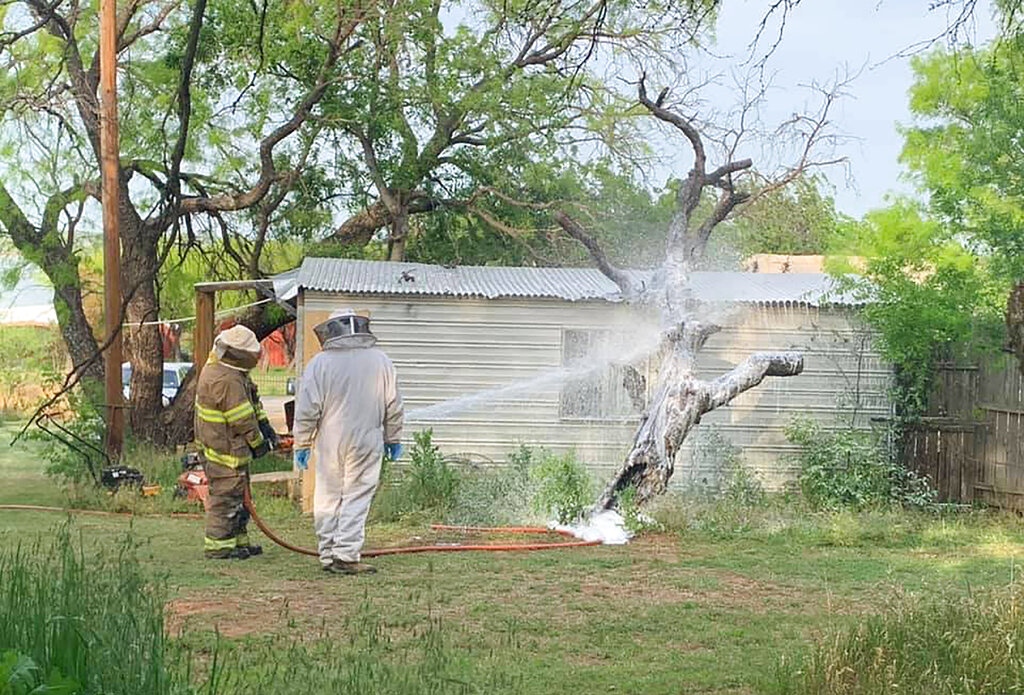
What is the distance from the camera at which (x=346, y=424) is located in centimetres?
941

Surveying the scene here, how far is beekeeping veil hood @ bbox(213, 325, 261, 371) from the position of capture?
32.4ft

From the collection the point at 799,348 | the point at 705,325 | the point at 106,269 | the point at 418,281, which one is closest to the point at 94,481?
the point at 106,269

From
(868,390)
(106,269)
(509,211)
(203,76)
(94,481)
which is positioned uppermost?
(203,76)

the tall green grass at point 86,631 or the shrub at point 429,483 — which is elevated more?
the tall green grass at point 86,631

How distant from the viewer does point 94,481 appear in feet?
43.3

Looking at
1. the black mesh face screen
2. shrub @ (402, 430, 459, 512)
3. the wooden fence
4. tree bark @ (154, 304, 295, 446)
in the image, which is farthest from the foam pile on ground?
tree bark @ (154, 304, 295, 446)

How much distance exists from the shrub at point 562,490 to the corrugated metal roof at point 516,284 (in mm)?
2540

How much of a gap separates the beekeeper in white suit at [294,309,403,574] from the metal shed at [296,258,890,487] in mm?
4275

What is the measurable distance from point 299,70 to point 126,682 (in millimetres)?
16807

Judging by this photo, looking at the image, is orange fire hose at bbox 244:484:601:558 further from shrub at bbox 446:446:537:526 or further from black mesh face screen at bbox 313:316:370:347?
black mesh face screen at bbox 313:316:370:347

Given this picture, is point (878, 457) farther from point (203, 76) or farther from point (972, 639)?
point (203, 76)

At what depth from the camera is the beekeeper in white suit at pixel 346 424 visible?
364 inches

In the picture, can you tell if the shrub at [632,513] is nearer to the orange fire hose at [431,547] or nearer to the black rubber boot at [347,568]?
the orange fire hose at [431,547]

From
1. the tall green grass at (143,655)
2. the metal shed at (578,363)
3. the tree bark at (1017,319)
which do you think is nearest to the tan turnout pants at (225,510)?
the tall green grass at (143,655)
